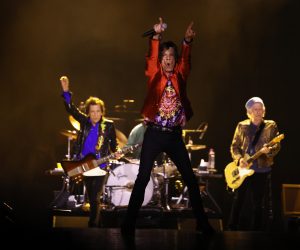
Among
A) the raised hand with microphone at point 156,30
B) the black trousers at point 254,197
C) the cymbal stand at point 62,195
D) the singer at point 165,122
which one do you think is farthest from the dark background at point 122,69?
the raised hand with microphone at point 156,30

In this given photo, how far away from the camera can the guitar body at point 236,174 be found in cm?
816

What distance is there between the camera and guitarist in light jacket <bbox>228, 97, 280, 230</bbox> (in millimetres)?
8008

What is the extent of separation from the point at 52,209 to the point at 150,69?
4.38m


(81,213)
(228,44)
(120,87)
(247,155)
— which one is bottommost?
(81,213)

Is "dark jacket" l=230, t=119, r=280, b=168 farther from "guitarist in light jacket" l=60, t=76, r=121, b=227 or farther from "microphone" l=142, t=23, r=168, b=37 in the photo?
"microphone" l=142, t=23, r=168, b=37

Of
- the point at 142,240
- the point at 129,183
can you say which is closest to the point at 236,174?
the point at 129,183

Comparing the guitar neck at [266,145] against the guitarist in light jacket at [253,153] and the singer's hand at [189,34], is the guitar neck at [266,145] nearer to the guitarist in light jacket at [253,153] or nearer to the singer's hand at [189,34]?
the guitarist in light jacket at [253,153]

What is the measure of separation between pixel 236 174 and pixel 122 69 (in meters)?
4.09

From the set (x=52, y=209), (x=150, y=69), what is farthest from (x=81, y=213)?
(x=150, y=69)

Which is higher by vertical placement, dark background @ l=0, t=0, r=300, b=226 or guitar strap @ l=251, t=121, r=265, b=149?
dark background @ l=0, t=0, r=300, b=226

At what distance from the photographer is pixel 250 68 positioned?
10.8 metres

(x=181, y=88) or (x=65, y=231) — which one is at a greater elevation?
(x=181, y=88)

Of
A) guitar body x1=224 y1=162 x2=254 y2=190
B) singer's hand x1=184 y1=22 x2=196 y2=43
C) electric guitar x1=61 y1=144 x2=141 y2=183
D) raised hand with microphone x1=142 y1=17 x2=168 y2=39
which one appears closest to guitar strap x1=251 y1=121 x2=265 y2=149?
guitar body x1=224 y1=162 x2=254 y2=190

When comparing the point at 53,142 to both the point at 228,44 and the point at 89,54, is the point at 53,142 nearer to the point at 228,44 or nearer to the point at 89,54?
the point at 89,54
